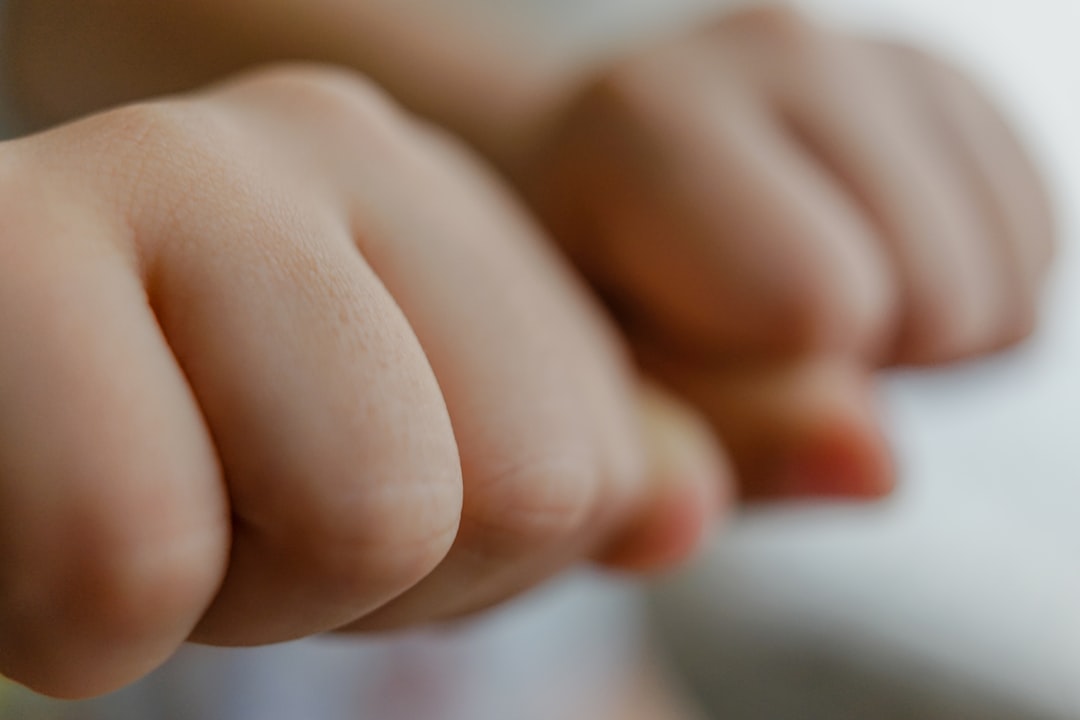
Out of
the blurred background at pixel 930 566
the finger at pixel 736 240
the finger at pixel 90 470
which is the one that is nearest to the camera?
the finger at pixel 90 470

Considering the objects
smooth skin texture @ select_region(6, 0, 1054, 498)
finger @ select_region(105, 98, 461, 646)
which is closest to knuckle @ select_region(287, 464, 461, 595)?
finger @ select_region(105, 98, 461, 646)

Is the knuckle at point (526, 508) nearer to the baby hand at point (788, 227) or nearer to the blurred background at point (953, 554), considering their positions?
the baby hand at point (788, 227)

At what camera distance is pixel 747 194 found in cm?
19

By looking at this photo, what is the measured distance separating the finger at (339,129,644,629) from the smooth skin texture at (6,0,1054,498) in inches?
2.2

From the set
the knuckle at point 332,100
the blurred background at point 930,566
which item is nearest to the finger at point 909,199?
the knuckle at point 332,100

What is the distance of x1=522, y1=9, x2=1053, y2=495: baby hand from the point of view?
0.18 m

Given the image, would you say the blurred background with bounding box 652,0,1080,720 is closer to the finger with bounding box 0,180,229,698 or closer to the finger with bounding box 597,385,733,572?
the finger with bounding box 597,385,733,572

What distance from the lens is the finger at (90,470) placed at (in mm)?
70

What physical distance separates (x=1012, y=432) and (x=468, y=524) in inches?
20.4

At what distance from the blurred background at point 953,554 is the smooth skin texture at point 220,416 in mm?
403

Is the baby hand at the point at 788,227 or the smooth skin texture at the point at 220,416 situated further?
the baby hand at the point at 788,227

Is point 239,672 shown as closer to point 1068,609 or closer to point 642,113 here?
point 642,113

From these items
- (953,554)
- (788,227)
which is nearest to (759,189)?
(788,227)

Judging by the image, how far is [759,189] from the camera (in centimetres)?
19
